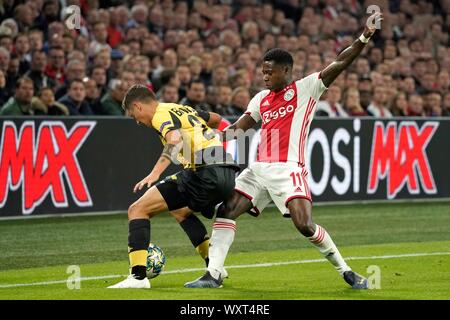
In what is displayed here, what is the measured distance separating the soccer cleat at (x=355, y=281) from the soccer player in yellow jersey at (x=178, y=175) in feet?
4.32

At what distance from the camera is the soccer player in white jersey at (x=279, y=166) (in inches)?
380

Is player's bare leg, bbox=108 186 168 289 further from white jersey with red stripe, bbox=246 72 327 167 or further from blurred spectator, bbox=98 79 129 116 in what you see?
blurred spectator, bbox=98 79 129 116

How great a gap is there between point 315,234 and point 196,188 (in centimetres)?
117

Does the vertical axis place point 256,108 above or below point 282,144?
above

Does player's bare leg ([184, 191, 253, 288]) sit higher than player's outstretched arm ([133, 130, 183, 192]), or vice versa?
player's outstretched arm ([133, 130, 183, 192])

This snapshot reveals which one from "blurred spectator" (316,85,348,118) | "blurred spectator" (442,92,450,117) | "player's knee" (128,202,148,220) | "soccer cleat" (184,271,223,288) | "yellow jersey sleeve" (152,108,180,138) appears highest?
"yellow jersey sleeve" (152,108,180,138)

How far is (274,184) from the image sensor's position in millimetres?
9781

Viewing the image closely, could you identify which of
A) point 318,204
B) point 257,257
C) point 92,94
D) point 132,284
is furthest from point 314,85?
point 318,204

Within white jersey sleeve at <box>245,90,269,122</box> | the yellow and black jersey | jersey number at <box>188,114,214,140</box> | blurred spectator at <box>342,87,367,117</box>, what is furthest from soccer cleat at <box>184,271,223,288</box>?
blurred spectator at <box>342,87,367,117</box>

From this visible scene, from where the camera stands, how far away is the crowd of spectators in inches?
671

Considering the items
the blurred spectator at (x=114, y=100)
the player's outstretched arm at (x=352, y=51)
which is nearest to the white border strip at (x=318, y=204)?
the blurred spectator at (x=114, y=100)

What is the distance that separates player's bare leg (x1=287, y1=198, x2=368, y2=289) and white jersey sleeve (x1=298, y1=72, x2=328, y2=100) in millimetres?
1004

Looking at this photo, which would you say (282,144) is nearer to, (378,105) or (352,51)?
(352,51)
